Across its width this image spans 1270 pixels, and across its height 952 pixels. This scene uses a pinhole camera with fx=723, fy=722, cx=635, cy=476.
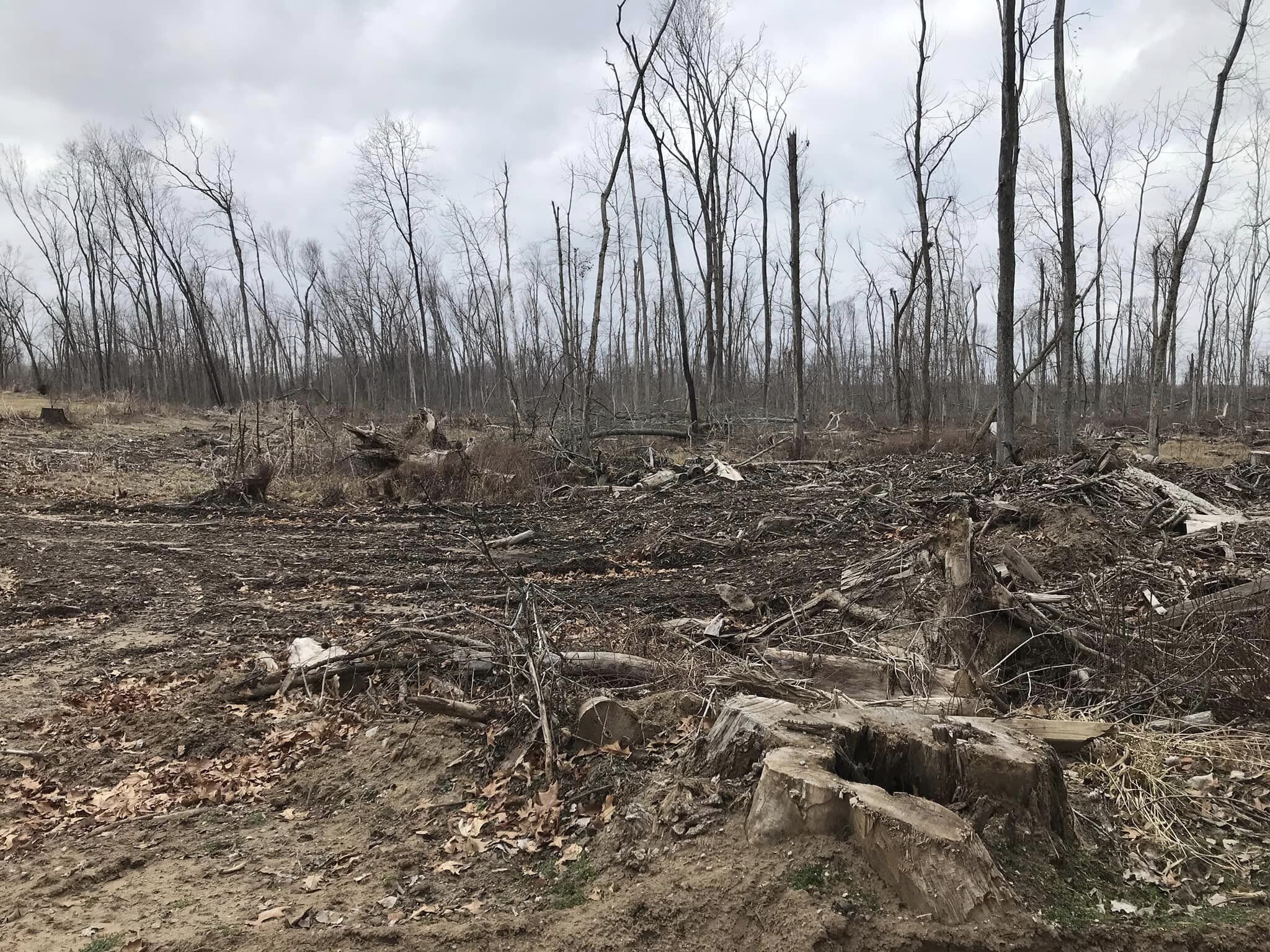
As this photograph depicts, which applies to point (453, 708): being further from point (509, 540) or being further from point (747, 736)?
point (509, 540)

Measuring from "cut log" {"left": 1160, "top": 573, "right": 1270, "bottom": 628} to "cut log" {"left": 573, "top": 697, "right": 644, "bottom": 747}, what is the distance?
127 inches

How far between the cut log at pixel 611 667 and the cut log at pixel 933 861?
2.12 meters

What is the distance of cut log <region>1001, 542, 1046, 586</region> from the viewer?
531 centimetres

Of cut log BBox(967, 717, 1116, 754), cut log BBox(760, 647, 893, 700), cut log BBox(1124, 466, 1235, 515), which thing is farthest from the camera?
cut log BBox(1124, 466, 1235, 515)

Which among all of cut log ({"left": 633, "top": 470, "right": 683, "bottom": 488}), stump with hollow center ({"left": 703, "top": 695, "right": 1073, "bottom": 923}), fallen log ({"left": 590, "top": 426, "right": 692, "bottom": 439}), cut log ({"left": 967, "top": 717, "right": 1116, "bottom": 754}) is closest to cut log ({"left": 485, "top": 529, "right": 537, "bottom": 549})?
cut log ({"left": 633, "top": 470, "right": 683, "bottom": 488})

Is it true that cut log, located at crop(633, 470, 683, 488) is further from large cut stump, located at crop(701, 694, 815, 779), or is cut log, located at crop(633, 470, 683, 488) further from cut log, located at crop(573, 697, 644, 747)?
large cut stump, located at crop(701, 694, 815, 779)

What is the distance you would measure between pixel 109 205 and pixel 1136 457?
148ft

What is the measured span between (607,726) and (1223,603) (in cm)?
389

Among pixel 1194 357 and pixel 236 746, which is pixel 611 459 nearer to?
pixel 236 746

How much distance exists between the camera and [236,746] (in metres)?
4.07

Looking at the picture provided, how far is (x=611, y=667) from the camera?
4.29 m

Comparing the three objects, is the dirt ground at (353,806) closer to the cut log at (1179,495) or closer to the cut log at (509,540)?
the cut log at (509,540)

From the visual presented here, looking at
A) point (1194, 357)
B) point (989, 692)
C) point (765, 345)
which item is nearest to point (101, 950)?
point (989, 692)

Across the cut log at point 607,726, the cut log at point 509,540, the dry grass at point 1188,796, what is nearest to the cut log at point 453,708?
the cut log at point 607,726
